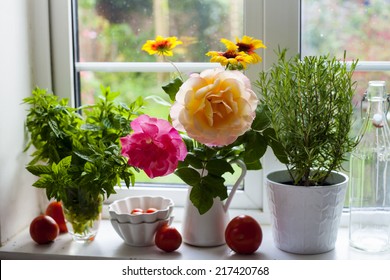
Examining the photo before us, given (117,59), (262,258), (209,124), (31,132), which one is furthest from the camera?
(117,59)

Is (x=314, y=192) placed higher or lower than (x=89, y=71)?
lower

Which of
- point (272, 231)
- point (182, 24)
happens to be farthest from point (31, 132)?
point (272, 231)

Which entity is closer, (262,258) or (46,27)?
(262,258)

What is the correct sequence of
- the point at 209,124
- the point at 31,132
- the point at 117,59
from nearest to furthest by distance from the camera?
the point at 209,124
the point at 31,132
the point at 117,59

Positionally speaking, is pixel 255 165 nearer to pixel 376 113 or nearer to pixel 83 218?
pixel 376 113

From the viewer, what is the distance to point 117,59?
1.50m

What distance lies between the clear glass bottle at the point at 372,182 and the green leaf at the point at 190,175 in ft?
1.06

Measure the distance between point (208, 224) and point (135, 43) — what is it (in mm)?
460

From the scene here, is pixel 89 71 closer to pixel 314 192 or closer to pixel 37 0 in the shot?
pixel 37 0

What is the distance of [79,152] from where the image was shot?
129 cm

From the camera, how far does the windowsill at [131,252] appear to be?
1.29 metres

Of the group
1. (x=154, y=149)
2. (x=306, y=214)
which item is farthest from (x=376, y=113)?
(x=154, y=149)

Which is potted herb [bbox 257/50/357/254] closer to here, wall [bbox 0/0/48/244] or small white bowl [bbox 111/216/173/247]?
small white bowl [bbox 111/216/173/247]

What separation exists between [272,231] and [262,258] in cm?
7
